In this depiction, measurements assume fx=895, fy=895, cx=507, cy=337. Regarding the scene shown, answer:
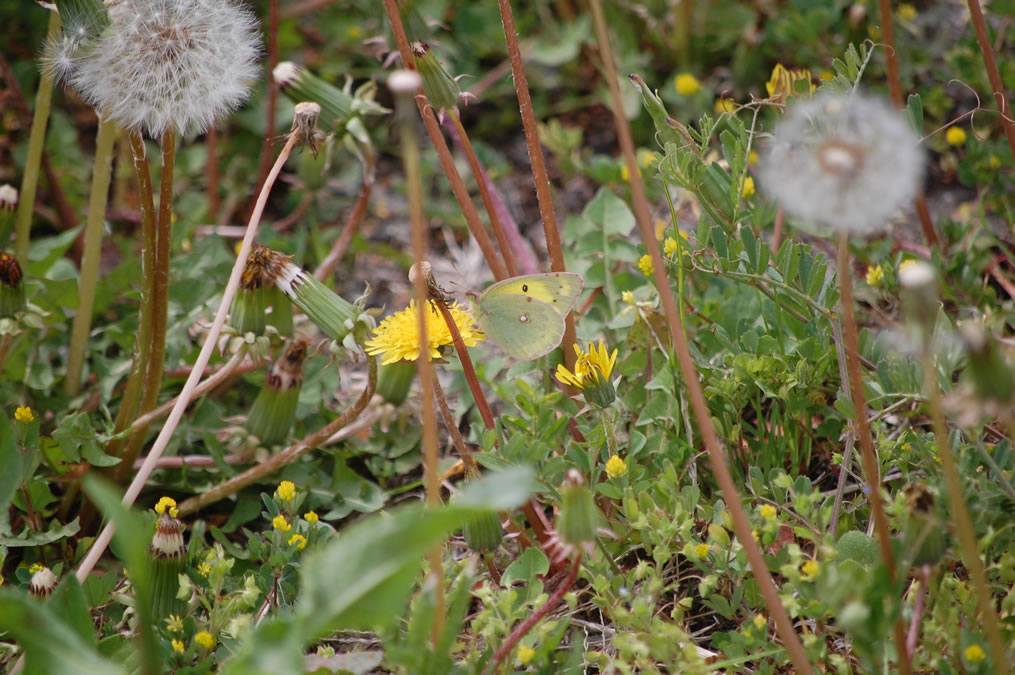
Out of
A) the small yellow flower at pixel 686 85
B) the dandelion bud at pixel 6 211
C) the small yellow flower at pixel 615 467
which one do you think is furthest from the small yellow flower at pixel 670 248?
the dandelion bud at pixel 6 211

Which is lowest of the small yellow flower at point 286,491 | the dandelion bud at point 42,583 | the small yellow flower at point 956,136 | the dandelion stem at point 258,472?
the dandelion stem at point 258,472

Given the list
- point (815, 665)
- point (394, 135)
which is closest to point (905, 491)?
point (815, 665)

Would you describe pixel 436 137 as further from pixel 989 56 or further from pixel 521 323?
pixel 989 56

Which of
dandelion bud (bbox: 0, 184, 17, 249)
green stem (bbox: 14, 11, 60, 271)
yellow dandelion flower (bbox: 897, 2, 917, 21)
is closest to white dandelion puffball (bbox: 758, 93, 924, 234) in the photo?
green stem (bbox: 14, 11, 60, 271)

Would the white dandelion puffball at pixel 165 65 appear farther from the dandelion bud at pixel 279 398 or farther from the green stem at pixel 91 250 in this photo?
the dandelion bud at pixel 279 398

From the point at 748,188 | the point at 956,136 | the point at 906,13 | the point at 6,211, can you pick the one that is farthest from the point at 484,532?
the point at 906,13

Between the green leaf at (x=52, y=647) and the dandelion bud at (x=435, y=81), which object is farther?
the dandelion bud at (x=435, y=81)
